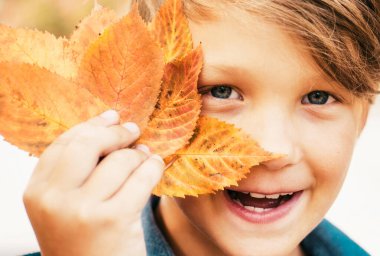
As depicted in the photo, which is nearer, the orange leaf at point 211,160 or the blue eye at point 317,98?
the orange leaf at point 211,160

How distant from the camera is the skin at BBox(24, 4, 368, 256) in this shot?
519mm

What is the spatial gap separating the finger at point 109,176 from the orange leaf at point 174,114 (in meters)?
0.06

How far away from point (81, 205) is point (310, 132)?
14.2 inches

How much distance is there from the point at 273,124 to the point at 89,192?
27cm

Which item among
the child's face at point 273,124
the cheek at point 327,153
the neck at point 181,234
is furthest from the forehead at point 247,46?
the neck at point 181,234

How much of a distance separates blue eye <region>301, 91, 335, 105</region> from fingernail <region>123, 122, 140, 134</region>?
266 millimetres

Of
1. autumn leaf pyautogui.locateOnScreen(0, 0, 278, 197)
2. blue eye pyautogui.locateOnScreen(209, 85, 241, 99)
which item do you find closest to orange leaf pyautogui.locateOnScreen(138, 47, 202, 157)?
autumn leaf pyautogui.locateOnScreen(0, 0, 278, 197)

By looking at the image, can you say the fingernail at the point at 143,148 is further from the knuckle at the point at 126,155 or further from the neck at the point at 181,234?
the neck at the point at 181,234

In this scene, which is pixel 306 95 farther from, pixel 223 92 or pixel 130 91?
pixel 130 91

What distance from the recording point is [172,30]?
2.10 feet

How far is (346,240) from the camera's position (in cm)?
114

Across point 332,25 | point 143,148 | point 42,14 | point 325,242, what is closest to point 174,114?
point 143,148

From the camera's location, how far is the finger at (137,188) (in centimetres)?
52

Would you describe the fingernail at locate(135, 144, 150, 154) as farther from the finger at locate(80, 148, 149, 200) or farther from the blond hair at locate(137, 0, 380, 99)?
the blond hair at locate(137, 0, 380, 99)
